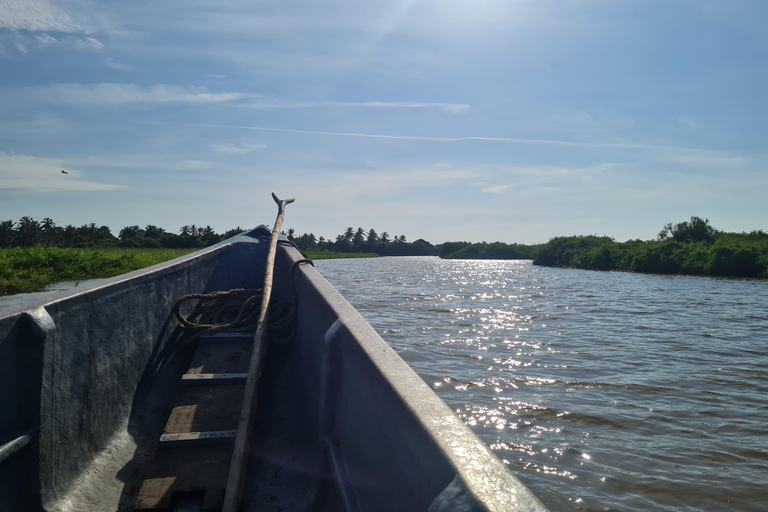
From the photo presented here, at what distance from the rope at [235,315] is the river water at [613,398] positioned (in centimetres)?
171

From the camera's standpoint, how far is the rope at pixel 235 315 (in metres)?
3.20

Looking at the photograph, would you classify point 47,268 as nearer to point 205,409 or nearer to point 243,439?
point 205,409

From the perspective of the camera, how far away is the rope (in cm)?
320

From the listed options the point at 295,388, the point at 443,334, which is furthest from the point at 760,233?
the point at 295,388

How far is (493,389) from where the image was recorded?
4.40 meters

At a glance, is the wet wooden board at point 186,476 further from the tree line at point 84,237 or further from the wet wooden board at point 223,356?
the tree line at point 84,237

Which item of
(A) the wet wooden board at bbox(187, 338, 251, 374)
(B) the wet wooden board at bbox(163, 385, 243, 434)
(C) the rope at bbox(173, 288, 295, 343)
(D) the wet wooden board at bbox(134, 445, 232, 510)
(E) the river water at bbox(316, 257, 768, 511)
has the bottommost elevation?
(E) the river water at bbox(316, 257, 768, 511)

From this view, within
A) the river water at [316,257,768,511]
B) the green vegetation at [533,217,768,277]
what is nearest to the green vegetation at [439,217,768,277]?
the green vegetation at [533,217,768,277]

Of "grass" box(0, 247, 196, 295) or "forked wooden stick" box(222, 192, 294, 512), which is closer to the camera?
"forked wooden stick" box(222, 192, 294, 512)

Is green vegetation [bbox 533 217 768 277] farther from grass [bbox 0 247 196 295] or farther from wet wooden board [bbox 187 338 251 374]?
grass [bbox 0 247 196 295]

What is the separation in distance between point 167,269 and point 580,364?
4.48 m

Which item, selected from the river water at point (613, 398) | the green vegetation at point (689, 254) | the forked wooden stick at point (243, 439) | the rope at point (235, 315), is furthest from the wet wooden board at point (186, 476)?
the green vegetation at point (689, 254)

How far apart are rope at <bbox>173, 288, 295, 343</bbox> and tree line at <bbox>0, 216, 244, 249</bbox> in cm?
2130

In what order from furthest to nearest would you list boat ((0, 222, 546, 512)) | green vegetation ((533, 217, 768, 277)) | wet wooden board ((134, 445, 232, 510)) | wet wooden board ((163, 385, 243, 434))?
green vegetation ((533, 217, 768, 277))
wet wooden board ((163, 385, 243, 434))
wet wooden board ((134, 445, 232, 510))
boat ((0, 222, 546, 512))
